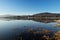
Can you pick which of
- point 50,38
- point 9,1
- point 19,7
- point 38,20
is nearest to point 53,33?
point 50,38

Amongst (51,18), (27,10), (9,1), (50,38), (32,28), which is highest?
(9,1)

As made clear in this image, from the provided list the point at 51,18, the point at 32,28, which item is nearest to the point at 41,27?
the point at 32,28

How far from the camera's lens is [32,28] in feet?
12.5

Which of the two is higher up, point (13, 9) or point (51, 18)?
point (13, 9)

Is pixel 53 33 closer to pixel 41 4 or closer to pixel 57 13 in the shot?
pixel 57 13

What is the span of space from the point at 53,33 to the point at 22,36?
46.7 inches

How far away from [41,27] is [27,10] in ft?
3.00

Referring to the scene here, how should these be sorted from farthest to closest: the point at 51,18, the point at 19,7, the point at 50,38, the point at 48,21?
the point at 48,21
the point at 51,18
the point at 19,7
the point at 50,38

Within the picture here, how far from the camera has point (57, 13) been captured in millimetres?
3926

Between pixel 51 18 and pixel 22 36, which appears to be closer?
pixel 22 36

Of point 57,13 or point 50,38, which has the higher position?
point 57,13

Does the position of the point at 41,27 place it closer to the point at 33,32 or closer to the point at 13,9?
the point at 33,32

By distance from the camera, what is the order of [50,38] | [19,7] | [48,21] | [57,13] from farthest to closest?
1. [48,21]
2. [57,13]
3. [19,7]
4. [50,38]

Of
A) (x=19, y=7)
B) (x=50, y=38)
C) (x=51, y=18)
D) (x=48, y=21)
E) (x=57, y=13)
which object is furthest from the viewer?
(x=48, y=21)
